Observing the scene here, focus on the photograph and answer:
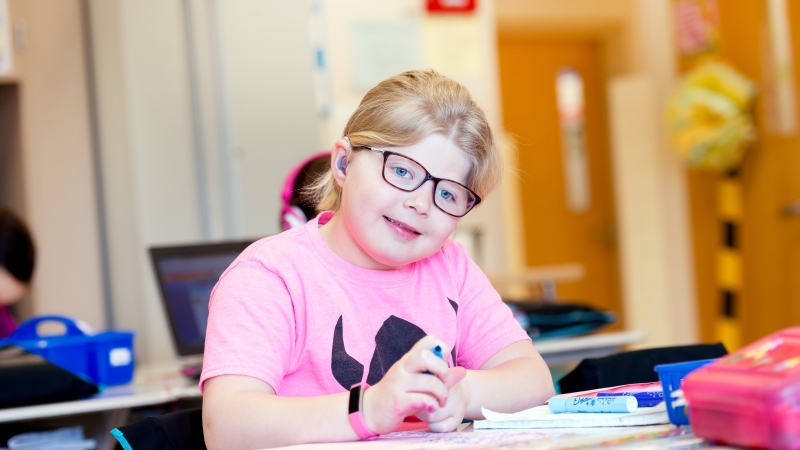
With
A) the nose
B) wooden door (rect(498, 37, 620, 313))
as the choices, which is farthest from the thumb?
wooden door (rect(498, 37, 620, 313))

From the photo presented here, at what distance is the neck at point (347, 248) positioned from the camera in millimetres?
1163

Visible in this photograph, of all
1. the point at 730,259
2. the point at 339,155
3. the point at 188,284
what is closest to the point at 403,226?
the point at 339,155

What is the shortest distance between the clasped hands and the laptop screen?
1230mm

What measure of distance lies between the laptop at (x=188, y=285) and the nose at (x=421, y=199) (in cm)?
110

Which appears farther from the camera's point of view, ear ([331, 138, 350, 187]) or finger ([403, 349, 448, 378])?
ear ([331, 138, 350, 187])

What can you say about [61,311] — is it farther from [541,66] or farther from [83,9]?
[541,66]

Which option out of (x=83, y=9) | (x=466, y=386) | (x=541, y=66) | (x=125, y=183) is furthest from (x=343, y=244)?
(x=541, y=66)

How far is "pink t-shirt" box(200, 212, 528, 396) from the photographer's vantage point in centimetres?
103

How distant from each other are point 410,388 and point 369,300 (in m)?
0.29

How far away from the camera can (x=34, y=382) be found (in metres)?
1.67

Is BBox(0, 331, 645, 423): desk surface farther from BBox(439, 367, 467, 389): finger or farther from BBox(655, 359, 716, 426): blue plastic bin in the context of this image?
BBox(655, 359, 716, 426): blue plastic bin

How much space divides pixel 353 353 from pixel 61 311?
192 centimetres

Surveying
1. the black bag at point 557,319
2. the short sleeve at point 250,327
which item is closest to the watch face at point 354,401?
the short sleeve at point 250,327

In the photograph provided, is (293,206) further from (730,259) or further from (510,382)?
(730,259)
